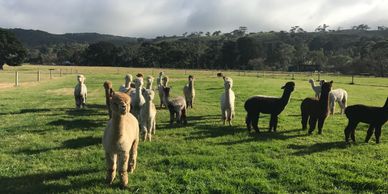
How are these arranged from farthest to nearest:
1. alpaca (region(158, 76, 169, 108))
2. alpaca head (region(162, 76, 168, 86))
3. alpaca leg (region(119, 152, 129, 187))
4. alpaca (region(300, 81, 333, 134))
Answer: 1. alpaca head (region(162, 76, 168, 86))
2. alpaca (region(158, 76, 169, 108))
3. alpaca (region(300, 81, 333, 134))
4. alpaca leg (region(119, 152, 129, 187))

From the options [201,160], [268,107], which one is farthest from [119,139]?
[268,107]

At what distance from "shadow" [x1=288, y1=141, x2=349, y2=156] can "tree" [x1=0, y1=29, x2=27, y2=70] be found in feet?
255

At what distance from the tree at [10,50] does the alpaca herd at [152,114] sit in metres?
67.9

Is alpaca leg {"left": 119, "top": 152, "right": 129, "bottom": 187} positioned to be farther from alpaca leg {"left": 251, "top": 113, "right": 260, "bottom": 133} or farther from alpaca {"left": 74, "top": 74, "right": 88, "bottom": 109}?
alpaca {"left": 74, "top": 74, "right": 88, "bottom": 109}

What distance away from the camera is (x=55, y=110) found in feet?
58.5

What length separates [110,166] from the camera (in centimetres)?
738

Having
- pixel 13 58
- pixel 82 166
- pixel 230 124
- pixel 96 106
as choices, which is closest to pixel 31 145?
pixel 82 166

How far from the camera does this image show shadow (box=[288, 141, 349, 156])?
33.2 feet

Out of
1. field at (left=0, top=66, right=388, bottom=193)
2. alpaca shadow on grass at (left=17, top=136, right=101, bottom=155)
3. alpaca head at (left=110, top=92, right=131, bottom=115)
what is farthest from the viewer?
alpaca shadow on grass at (left=17, top=136, right=101, bottom=155)

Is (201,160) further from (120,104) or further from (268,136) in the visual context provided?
(268,136)

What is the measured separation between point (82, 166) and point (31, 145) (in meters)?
2.67

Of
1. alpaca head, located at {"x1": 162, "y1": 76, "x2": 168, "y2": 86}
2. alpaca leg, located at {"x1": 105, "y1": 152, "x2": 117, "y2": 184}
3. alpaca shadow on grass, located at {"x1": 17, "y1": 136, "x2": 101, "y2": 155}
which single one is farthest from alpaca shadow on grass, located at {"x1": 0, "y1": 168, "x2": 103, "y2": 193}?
alpaca head, located at {"x1": 162, "y1": 76, "x2": 168, "y2": 86}

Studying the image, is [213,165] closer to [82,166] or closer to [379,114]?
[82,166]

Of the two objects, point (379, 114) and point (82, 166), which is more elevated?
point (379, 114)
